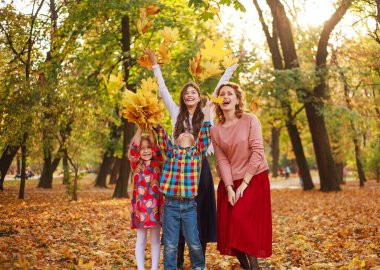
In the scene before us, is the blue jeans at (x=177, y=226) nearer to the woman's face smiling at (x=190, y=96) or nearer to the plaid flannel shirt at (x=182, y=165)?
the plaid flannel shirt at (x=182, y=165)

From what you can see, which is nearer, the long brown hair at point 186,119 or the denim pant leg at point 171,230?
the denim pant leg at point 171,230

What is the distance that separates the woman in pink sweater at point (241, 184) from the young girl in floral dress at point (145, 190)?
71 centimetres

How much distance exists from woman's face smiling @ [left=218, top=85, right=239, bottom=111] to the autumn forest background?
0.27 m

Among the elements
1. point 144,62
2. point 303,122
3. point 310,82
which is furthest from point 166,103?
point 303,122

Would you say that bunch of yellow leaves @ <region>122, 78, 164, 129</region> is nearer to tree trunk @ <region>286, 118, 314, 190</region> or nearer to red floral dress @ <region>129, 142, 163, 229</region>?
red floral dress @ <region>129, 142, 163, 229</region>

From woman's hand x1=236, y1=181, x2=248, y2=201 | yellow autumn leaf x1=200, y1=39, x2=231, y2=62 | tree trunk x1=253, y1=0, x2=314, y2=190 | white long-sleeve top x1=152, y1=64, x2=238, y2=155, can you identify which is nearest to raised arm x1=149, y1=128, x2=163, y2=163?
white long-sleeve top x1=152, y1=64, x2=238, y2=155

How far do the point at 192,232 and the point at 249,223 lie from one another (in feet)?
2.02

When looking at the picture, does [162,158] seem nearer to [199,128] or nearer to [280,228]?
[199,128]

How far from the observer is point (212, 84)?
14930 millimetres

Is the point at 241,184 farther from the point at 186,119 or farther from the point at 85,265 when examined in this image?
the point at 85,265

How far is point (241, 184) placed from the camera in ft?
16.2

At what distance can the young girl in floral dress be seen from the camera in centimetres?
495

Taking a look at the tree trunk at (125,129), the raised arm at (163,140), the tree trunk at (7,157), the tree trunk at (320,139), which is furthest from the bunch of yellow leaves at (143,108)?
the tree trunk at (320,139)

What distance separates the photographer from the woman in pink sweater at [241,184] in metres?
4.86
